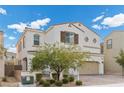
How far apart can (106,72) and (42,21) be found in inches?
87.6

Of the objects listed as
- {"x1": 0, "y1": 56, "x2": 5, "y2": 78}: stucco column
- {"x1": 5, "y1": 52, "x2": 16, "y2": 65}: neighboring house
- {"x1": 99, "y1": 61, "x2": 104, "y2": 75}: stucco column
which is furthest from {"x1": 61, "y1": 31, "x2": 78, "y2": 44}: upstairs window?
{"x1": 0, "y1": 56, "x2": 5, "y2": 78}: stucco column

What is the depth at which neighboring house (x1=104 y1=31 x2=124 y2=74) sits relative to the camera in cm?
863

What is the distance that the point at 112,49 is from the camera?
28.8 ft

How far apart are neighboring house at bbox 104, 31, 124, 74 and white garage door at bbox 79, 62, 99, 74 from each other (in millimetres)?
274

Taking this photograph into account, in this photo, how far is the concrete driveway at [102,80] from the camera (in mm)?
8633

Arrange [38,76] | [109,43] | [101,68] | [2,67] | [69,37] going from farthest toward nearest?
[101,68] < [109,43] < [69,37] < [38,76] < [2,67]

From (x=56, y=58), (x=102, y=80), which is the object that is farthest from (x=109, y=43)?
(x=56, y=58)

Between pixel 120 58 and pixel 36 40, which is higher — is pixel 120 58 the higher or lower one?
the lower one

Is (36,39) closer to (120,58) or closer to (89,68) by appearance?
(89,68)

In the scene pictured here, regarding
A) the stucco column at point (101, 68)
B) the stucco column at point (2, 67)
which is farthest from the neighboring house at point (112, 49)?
the stucco column at point (2, 67)

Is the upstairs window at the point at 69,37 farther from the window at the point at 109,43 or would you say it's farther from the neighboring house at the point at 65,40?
the window at the point at 109,43

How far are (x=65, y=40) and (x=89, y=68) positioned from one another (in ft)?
3.32

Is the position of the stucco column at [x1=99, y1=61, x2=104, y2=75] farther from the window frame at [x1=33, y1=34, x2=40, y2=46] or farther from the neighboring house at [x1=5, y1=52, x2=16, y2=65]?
the neighboring house at [x1=5, y1=52, x2=16, y2=65]

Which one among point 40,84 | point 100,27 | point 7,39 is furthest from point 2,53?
point 100,27
